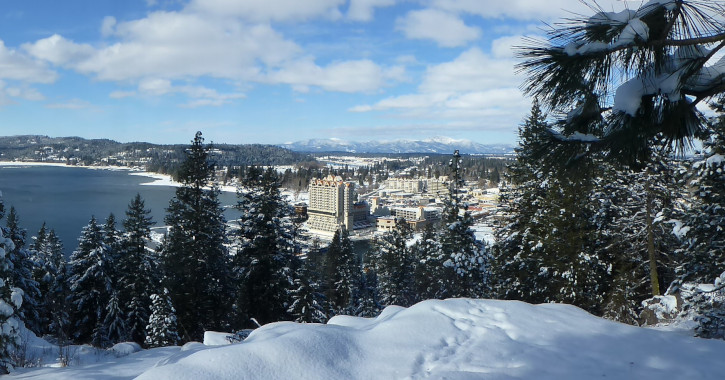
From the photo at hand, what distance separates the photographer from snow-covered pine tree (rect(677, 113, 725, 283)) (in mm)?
7227

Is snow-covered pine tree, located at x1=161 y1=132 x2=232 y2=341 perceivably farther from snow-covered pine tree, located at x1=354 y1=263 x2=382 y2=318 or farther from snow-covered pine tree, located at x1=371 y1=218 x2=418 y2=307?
snow-covered pine tree, located at x1=371 y1=218 x2=418 y2=307

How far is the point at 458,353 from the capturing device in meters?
2.83

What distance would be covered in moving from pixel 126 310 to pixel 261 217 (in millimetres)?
7871

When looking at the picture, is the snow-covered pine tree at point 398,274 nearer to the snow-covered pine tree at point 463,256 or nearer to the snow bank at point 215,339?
the snow-covered pine tree at point 463,256

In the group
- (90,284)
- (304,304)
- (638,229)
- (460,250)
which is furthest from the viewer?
(90,284)

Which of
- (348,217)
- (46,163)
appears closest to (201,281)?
(348,217)

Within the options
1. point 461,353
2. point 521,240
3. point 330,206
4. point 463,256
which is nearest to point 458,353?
point 461,353

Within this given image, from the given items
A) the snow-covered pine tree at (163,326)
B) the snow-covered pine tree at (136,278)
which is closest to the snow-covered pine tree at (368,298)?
the snow-covered pine tree at (136,278)

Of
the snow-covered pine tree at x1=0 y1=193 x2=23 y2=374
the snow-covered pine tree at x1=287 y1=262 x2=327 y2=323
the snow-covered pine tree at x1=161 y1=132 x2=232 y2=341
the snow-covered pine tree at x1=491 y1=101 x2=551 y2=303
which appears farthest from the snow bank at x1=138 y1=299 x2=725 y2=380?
the snow-covered pine tree at x1=161 y1=132 x2=232 y2=341

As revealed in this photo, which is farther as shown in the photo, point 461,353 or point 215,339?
point 215,339

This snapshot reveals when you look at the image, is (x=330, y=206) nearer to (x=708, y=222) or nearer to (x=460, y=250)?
(x=460, y=250)

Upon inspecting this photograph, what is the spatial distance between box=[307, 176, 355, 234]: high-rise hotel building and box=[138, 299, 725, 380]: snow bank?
6896 centimetres

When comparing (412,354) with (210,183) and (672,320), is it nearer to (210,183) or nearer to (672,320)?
(672,320)

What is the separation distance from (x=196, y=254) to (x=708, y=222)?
12.1m
